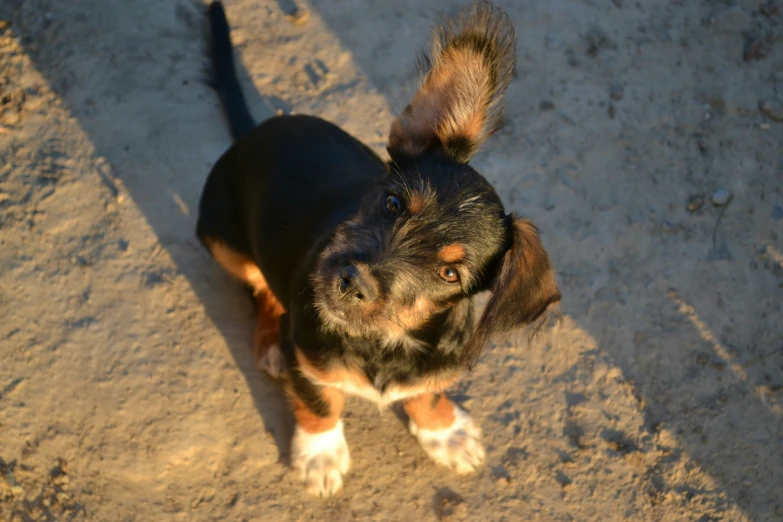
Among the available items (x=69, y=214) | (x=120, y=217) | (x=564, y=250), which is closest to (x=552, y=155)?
(x=564, y=250)

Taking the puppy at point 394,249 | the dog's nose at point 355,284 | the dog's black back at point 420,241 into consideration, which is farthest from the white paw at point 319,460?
the dog's nose at point 355,284

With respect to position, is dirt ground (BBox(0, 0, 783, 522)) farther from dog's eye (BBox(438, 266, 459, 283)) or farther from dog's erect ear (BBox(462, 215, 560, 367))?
dog's erect ear (BBox(462, 215, 560, 367))

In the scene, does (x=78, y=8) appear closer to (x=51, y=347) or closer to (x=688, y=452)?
(x=51, y=347)

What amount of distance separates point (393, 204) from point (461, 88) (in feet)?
1.87

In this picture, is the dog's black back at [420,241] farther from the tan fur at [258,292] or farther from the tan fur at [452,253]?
the tan fur at [258,292]

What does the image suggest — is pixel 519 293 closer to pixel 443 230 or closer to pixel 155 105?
pixel 443 230

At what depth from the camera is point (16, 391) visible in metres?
3.63

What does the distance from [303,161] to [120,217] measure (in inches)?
61.8

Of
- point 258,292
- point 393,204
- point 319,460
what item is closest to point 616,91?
point 393,204

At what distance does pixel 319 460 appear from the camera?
3.54 meters

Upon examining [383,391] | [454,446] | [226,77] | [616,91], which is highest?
[226,77]

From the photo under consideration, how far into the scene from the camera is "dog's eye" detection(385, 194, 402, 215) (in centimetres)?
283

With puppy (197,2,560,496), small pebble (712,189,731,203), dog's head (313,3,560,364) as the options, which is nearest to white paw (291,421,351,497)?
puppy (197,2,560,496)

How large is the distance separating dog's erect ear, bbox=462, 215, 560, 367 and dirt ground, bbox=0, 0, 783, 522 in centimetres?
154
